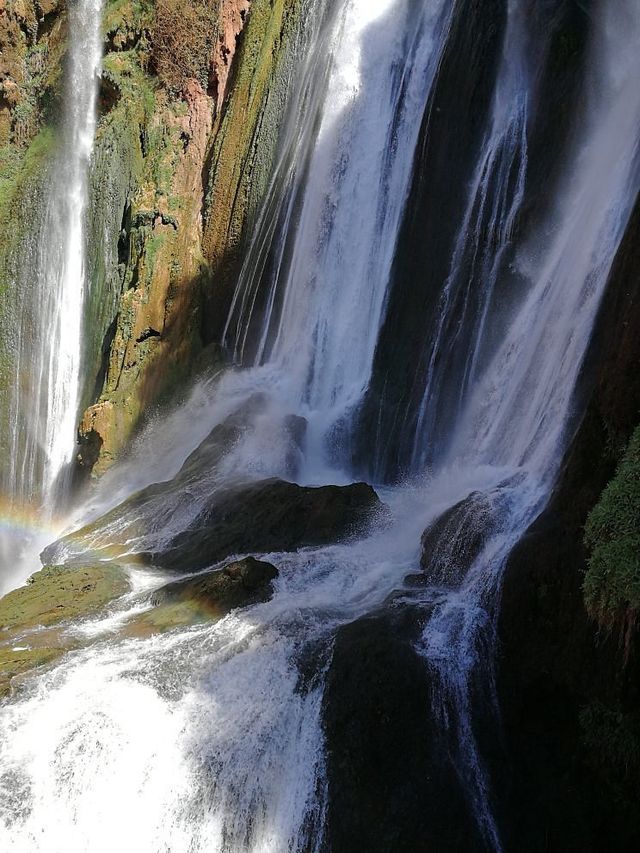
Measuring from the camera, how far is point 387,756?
7.20 m

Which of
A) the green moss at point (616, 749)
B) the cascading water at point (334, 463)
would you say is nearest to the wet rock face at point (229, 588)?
the cascading water at point (334, 463)

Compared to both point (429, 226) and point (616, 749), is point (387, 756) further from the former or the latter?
point (429, 226)

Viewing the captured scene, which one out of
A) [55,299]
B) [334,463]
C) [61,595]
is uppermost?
[55,299]

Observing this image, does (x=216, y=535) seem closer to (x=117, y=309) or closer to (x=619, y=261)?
(x=619, y=261)

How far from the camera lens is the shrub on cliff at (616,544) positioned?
6.48 m

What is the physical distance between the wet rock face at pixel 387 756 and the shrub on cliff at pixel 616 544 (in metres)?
1.76

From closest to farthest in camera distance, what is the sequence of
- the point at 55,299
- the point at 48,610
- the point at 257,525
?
the point at 48,610, the point at 257,525, the point at 55,299

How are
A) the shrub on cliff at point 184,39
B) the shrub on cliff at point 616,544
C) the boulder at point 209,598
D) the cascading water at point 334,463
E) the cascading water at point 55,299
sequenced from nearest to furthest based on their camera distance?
the shrub on cliff at point 616,544, the cascading water at point 334,463, the boulder at point 209,598, the shrub on cliff at point 184,39, the cascading water at point 55,299

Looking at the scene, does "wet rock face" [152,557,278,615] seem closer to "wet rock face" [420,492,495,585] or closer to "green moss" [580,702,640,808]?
"wet rock face" [420,492,495,585]

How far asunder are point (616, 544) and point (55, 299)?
746 inches

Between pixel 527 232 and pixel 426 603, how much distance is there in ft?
19.1

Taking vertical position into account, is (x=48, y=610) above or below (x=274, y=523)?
below

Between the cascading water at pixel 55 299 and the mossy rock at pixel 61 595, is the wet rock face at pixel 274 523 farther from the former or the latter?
the cascading water at pixel 55 299

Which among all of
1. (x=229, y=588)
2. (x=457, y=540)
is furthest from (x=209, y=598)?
(x=457, y=540)
